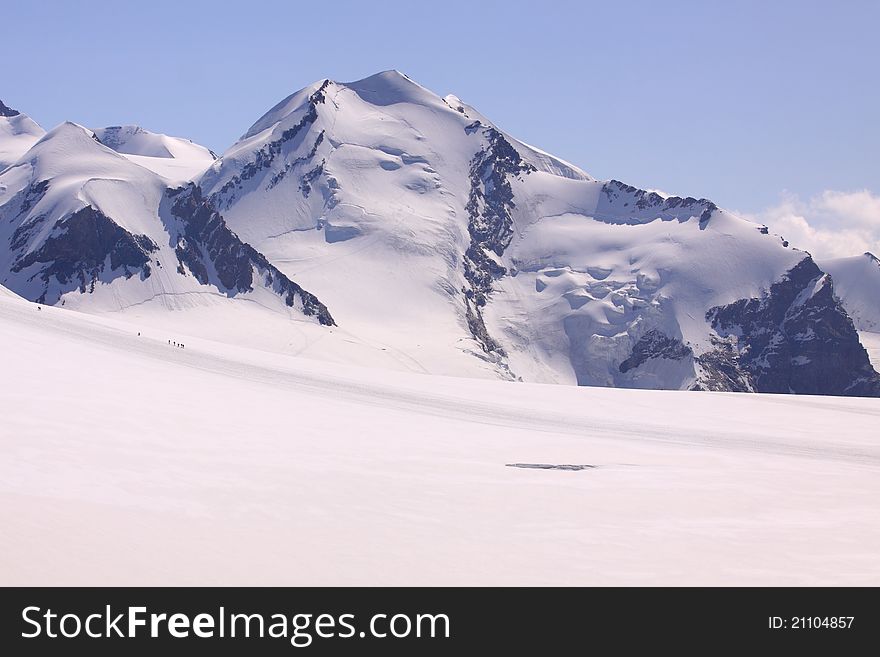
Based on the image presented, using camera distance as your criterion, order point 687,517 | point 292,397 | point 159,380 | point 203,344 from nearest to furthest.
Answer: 1. point 687,517
2. point 159,380
3. point 292,397
4. point 203,344

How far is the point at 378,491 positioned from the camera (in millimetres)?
23219

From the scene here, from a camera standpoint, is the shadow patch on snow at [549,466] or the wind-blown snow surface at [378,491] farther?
the shadow patch on snow at [549,466]

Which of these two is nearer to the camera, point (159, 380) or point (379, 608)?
point (379, 608)

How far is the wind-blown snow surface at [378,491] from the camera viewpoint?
55.8ft

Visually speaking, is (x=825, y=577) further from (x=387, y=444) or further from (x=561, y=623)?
(x=387, y=444)

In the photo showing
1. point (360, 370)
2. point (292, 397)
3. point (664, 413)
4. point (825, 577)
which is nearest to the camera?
point (825, 577)

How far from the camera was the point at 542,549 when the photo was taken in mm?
18781

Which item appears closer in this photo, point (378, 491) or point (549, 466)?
point (378, 491)

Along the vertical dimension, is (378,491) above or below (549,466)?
below

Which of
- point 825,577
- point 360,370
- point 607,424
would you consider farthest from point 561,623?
point 360,370

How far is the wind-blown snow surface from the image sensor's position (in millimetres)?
17000

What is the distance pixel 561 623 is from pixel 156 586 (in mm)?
6323

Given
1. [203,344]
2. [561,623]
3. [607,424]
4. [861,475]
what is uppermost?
[203,344]

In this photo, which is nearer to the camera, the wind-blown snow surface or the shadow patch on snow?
the wind-blown snow surface
